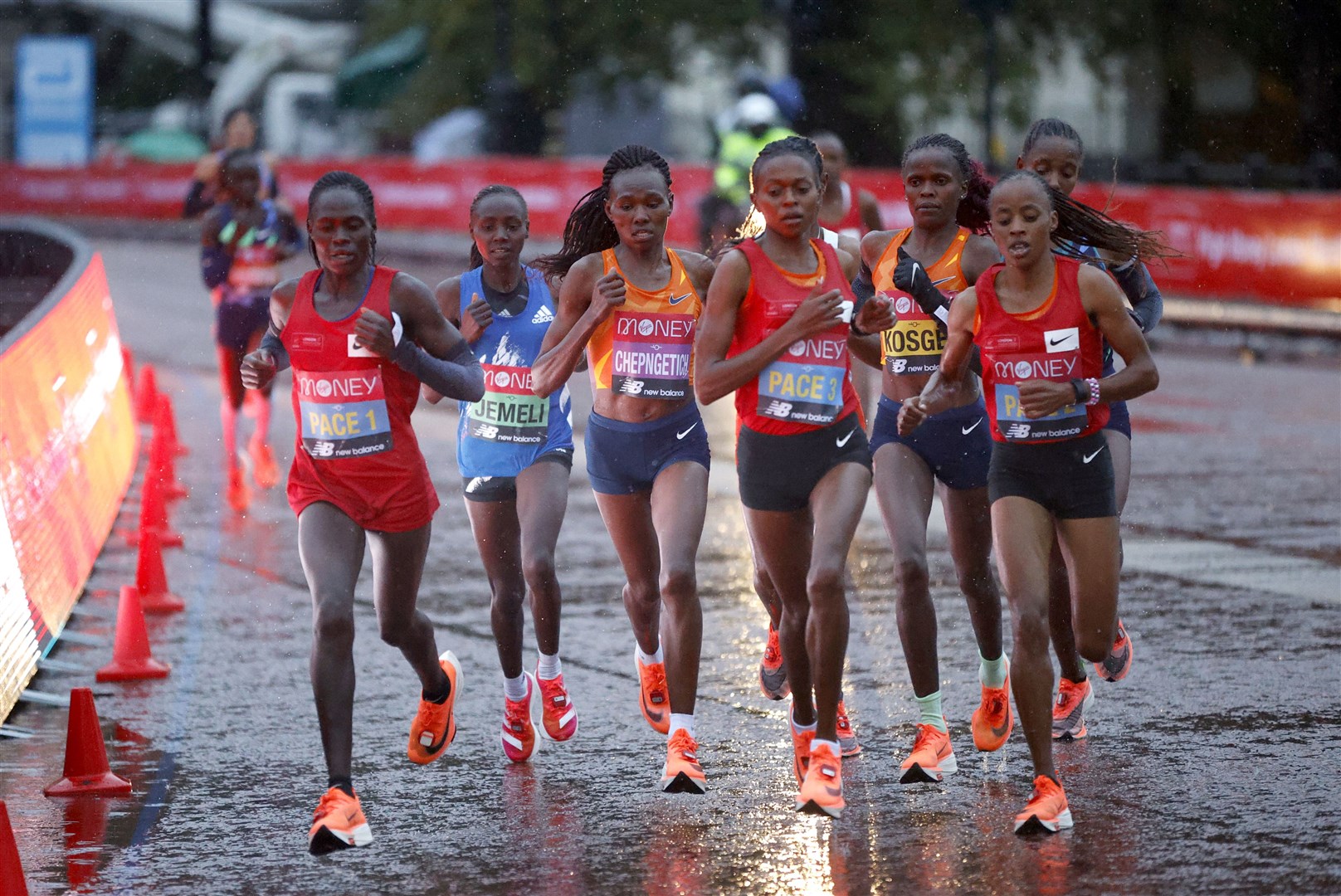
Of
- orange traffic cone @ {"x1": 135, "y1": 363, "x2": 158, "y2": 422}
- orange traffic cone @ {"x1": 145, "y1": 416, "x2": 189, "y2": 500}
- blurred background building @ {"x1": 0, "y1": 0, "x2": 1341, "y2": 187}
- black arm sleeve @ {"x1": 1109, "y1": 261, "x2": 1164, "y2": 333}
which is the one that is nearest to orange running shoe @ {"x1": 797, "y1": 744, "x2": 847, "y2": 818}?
black arm sleeve @ {"x1": 1109, "y1": 261, "x2": 1164, "y2": 333}

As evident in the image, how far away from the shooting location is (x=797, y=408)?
6570 mm

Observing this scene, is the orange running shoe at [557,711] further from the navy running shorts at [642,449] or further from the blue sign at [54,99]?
the blue sign at [54,99]

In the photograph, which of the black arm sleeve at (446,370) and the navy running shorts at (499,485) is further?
the navy running shorts at (499,485)

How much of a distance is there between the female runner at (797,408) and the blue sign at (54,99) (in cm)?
3325

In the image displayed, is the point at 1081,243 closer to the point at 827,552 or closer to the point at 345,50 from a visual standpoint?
the point at 827,552

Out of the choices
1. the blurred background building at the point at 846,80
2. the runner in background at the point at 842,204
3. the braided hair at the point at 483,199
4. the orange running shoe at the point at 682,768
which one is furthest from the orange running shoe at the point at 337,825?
the blurred background building at the point at 846,80

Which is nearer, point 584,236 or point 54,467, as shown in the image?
point 584,236

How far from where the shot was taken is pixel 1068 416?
6.57 meters

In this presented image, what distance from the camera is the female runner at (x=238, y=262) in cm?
1288

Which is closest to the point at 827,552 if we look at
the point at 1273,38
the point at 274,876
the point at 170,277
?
the point at 274,876

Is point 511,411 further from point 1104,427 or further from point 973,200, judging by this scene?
point 1104,427

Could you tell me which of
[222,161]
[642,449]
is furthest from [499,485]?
[222,161]

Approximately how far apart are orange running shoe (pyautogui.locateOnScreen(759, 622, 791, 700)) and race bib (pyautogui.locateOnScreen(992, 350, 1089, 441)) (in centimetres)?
170

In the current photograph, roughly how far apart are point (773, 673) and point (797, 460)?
1622 millimetres
